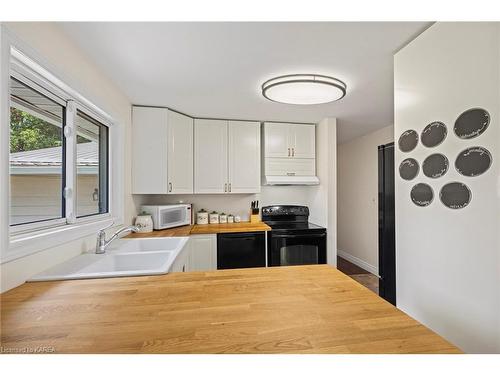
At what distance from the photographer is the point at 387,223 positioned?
2.14 metres

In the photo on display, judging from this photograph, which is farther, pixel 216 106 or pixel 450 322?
pixel 216 106

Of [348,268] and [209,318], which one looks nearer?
[209,318]

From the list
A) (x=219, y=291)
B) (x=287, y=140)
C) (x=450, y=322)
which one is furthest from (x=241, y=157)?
(x=450, y=322)

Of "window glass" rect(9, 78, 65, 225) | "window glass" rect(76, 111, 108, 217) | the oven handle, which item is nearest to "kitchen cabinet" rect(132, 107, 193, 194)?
"window glass" rect(76, 111, 108, 217)

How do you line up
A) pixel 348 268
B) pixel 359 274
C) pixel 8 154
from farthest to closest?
pixel 348 268 → pixel 359 274 → pixel 8 154

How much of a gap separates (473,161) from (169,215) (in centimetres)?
266

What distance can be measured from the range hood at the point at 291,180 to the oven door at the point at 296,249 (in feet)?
2.30

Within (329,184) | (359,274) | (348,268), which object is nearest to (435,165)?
(329,184)

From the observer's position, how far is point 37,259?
4.00 ft

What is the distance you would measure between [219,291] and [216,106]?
2.08 metres

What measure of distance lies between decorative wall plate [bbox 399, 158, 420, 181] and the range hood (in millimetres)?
1641

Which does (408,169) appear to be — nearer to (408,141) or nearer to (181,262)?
(408,141)
